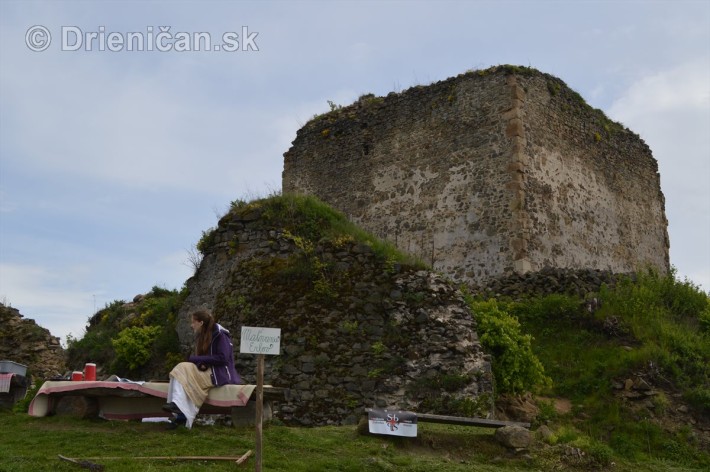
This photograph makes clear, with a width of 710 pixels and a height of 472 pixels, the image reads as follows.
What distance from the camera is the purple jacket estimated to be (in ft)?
32.0

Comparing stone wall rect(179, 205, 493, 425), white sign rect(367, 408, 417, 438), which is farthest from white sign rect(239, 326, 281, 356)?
stone wall rect(179, 205, 493, 425)

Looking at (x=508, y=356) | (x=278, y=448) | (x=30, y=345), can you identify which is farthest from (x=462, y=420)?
(x=30, y=345)

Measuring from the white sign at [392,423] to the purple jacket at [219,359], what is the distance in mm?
1780

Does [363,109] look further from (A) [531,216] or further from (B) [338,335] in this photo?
(B) [338,335]

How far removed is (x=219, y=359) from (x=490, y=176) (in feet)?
35.2

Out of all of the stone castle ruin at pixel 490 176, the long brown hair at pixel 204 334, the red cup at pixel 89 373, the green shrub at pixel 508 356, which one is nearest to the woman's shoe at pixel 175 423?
the long brown hair at pixel 204 334

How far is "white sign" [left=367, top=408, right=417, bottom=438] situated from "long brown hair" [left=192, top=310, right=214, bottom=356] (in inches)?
85.7

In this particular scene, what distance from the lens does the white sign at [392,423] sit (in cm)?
996

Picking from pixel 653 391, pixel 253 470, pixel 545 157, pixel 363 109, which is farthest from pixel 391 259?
pixel 363 109

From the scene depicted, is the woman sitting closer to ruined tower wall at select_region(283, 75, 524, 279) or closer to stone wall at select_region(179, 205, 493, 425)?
stone wall at select_region(179, 205, 493, 425)

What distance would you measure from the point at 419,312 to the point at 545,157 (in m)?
7.89

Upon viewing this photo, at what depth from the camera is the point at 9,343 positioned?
19469 mm

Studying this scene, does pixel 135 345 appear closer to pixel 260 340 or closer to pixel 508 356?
pixel 508 356

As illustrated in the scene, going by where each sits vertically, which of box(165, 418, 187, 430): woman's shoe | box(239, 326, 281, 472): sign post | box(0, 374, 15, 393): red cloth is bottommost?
box(165, 418, 187, 430): woman's shoe
